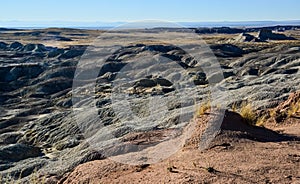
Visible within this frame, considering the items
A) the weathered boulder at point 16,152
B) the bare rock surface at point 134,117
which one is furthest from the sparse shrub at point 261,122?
the weathered boulder at point 16,152

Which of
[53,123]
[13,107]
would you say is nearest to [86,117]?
[53,123]

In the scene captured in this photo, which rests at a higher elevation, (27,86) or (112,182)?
(112,182)

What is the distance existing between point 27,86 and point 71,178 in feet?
188

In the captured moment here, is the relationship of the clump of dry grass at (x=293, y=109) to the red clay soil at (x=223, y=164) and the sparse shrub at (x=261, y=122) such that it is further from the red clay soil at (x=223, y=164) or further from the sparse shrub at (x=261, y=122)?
the red clay soil at (x=223, y=164)

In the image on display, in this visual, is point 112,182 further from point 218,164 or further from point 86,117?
point 86,117

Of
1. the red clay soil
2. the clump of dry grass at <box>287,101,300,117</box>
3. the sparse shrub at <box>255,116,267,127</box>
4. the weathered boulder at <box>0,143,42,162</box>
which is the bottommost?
the weathered boulder at <box>0,143,42,162</box>

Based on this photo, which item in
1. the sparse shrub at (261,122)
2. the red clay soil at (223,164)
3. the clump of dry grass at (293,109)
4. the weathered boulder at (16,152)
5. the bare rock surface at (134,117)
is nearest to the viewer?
the red clay soil at (223,164)

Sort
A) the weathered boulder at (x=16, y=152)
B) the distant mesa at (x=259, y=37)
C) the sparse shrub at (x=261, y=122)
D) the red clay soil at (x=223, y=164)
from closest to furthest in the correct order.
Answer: the red clay soil at (x=223, y=164) < the sparse shrub at (x=261, y=122) < the weathered boulder at (x=16, y=152) < the distant mesa at (x=259, y=37)

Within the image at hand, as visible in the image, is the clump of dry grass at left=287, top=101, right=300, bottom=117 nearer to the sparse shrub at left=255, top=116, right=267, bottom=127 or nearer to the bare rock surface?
the bare rock surface

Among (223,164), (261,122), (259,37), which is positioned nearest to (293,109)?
(261,122)

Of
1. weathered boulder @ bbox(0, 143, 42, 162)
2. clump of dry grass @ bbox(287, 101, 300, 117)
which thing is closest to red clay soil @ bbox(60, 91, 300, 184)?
clump of dry grass @ bbox(287, 101, 300, 117)

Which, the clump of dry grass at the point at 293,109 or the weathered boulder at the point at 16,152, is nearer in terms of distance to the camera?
the clump of dry grass at the point at 293,109

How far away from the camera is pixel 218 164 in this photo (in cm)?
730

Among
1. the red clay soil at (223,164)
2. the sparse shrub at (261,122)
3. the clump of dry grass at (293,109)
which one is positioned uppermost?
the red clay soil at (223,164)
